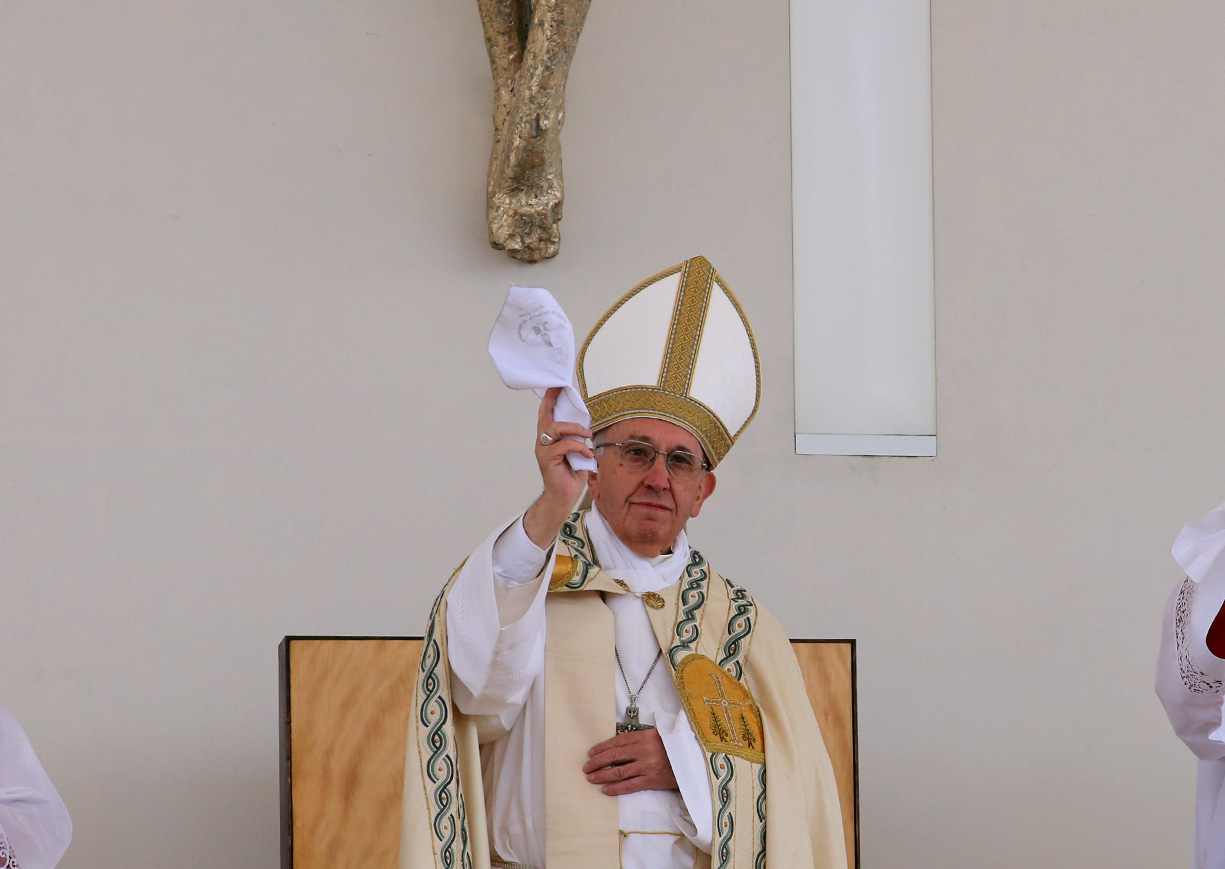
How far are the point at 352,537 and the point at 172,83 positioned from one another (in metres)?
1.39

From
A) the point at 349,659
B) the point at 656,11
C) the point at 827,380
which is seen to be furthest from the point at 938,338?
the point at 349,659

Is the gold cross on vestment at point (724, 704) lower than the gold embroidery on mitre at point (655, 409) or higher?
lower

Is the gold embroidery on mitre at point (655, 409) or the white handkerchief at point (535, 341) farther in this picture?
the gold embroidery on mitre at point (655, 409)

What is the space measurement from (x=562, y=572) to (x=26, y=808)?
1150 mm

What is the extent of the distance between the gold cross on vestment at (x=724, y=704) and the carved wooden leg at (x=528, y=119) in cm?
163

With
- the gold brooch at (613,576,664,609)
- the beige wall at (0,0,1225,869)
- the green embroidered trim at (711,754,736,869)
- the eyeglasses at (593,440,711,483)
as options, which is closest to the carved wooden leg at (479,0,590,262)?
the beige wall at (0,0,1225,869)

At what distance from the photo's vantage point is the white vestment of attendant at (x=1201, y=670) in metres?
3.21

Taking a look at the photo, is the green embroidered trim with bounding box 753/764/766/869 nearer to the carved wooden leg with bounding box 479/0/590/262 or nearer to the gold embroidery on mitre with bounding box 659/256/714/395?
the gold embroidery on mitre with bounding box 659/256/714/395

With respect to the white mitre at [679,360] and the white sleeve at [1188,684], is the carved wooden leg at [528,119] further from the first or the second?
the white sleeve at [1188,684]

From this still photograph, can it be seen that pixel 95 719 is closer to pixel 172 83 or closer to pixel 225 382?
pixel 225 382

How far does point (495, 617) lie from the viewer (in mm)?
2988

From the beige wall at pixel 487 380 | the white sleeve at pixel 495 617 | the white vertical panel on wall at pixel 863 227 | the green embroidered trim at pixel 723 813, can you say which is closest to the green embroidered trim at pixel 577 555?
the white sleeve at pixel 495 617

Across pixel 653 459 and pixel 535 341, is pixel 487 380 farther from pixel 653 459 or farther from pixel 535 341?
pixel 535 341

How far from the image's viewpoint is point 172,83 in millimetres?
4535
